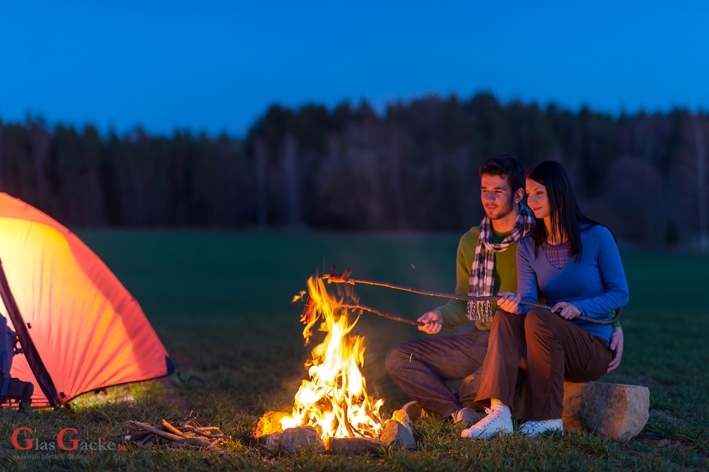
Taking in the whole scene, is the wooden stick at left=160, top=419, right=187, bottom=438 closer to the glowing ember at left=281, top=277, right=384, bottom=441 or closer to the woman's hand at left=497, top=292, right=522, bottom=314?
the glowing ember at left=281, top=277, right=384, bottom=441

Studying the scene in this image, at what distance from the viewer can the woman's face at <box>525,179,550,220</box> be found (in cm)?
448

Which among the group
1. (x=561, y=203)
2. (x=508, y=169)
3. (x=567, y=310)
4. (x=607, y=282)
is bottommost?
(x=567, y=310)

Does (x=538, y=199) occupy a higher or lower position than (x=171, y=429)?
higher

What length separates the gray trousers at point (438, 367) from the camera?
481 cm

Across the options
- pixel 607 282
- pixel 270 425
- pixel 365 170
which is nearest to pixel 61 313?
pixel 270 425

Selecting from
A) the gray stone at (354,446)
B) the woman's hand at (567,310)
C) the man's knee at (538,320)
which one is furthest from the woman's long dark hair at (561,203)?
the gray stone at (354,446)

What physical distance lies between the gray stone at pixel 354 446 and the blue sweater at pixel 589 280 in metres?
1.27

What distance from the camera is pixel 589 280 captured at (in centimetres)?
448

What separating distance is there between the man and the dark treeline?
3823cm

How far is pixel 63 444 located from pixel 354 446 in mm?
1696

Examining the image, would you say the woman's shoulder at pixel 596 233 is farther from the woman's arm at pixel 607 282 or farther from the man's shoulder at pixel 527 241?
the man's shoulder at pixel 527 241

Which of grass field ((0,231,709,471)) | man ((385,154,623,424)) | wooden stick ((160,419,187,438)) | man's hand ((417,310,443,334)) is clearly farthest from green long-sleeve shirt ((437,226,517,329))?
wooden stick ((160,419,187,438))

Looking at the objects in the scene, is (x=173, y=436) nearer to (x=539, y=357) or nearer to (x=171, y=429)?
(x=171, y=429)

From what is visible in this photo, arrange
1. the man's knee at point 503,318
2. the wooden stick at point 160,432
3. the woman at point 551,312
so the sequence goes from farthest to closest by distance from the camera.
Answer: the man's knee at point 503,318 < the woman at point 551,312 < the wooden stick at point 160,432
